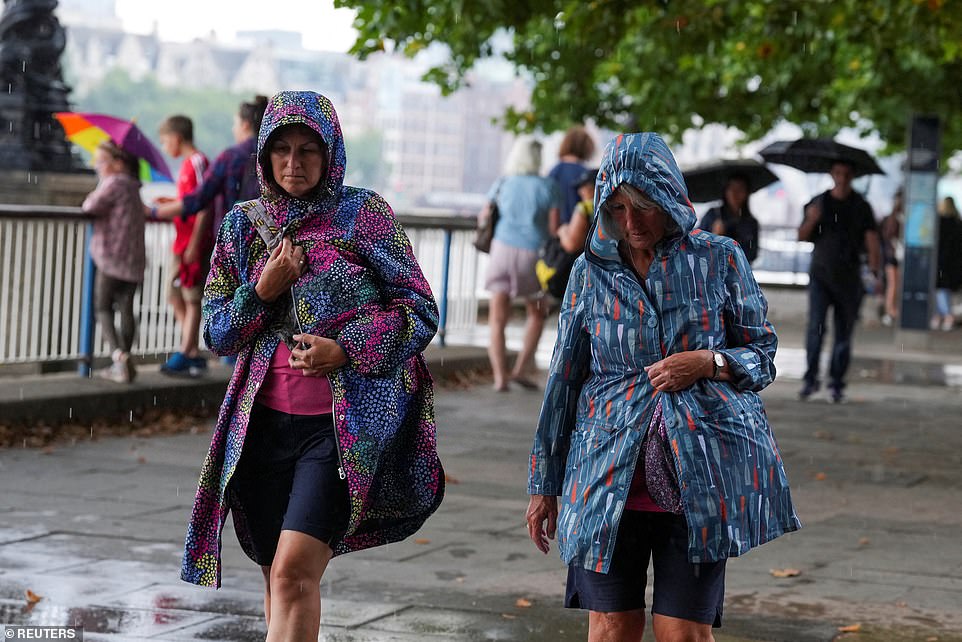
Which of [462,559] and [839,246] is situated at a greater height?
[839,246]

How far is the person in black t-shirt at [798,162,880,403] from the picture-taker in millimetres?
12734

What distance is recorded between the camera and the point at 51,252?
1098 cm

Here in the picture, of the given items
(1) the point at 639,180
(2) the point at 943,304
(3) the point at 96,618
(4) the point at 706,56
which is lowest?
(3) the point at 96,618

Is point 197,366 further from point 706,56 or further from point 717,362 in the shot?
point 706,56

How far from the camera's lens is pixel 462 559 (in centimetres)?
699

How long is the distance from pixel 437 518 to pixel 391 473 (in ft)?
11.3

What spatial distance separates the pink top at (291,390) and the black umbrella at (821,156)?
28.9 ft

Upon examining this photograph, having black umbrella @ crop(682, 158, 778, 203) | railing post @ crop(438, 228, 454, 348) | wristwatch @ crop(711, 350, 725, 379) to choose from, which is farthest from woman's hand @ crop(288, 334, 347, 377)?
railing post @ crop(438, 228, 454, 348)

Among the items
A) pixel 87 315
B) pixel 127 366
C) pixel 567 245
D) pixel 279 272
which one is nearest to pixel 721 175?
pixel 567 245

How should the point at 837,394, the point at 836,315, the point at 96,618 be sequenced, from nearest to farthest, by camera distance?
the point at 96,618 → the point at 836,315 → the point at 837,394

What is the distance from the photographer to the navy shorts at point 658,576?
3.89 m

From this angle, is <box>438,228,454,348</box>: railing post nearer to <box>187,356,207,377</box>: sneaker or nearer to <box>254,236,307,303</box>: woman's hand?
<box>187,356,207,377</box>: sneaker

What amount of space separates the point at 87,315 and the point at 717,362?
7.91m

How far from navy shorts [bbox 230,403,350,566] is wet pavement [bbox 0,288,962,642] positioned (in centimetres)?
105
